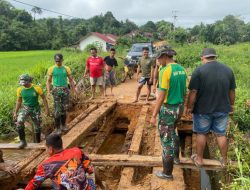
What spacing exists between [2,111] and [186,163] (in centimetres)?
633

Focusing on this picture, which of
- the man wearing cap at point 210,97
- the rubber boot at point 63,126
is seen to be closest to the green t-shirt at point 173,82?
the man wearing cap at point 210,97

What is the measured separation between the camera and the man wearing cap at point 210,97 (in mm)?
4410

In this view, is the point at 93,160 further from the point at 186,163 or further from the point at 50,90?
the point at 50,90

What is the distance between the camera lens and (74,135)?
6617 mm

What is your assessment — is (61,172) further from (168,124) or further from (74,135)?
(74,135)

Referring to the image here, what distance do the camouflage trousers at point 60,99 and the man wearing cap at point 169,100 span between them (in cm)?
314

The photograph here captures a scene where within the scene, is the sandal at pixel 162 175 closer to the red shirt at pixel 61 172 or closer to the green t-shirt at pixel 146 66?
the red shirt at pixel 61 172

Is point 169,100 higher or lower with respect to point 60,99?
higher

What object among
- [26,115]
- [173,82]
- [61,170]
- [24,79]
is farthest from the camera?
[26,115]

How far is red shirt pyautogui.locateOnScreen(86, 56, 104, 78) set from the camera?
959cm

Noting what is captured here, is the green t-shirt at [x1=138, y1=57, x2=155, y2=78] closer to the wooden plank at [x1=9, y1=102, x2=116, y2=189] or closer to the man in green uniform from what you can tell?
the wooden plank at [x1=9, y1=102, x2=116, y2=189]

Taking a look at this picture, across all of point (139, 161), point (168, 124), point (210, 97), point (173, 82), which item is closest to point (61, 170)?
point (168, 124)

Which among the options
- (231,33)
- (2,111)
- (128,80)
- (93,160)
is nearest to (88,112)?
(2,111)

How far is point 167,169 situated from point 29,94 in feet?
10.6
